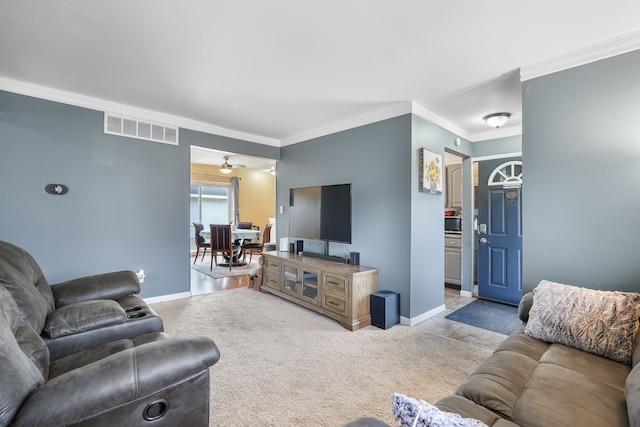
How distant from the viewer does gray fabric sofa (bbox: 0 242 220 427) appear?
3.08 ft

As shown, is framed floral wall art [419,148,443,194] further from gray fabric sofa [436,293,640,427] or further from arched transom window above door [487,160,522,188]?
gray fabric sofa [436,293,640,427]

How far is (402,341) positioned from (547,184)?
1.88 m

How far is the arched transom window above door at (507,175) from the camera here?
13.5 ft

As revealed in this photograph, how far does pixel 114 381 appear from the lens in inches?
40.9

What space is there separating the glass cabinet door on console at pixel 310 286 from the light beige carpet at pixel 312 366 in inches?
7.6

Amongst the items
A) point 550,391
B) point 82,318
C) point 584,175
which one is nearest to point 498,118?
point 584,175

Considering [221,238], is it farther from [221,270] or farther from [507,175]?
A: [507,175]

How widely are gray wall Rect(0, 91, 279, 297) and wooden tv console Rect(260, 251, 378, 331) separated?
1449mm

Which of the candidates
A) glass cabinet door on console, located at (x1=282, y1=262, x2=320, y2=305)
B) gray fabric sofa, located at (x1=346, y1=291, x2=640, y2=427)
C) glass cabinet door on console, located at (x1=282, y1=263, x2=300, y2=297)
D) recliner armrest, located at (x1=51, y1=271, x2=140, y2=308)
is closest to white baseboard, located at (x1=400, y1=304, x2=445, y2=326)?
glass cabinet door on console, located at (x1=282, y1=262, x2=320, y2=305)

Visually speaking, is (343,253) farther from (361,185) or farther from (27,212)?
(27,212)

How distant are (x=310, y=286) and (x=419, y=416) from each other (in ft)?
10.3

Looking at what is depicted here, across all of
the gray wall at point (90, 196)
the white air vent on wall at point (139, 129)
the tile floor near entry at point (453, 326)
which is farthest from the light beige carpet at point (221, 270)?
the white air vent on wall at point (139, 129)

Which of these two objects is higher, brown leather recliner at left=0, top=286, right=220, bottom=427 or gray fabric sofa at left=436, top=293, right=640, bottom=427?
brown leather recliner at left=0, top=286, right=220, bottom=427

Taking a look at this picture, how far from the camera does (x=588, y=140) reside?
2203 mm
